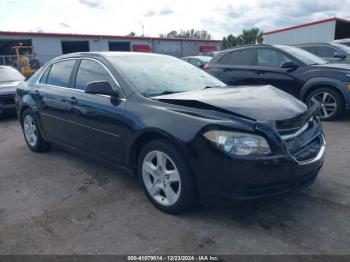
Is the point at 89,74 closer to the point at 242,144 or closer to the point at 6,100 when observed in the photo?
the point at 242,144

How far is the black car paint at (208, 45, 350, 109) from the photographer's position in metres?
6.23

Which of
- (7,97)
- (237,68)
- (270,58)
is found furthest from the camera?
(7,97)

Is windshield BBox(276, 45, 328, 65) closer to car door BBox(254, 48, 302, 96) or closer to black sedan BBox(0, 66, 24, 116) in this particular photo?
car door BBox(254, 48, 302, 96)

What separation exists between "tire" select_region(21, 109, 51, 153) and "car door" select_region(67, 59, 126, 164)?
1.25 m

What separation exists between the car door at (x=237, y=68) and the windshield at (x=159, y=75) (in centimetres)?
305

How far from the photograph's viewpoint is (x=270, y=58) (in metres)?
7.02

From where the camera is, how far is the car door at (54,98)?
4309 mm

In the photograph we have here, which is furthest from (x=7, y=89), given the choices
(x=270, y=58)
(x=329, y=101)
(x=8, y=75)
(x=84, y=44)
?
(x=84, y=44)

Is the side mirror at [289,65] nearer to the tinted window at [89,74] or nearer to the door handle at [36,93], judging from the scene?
the tinted window at [89,74]

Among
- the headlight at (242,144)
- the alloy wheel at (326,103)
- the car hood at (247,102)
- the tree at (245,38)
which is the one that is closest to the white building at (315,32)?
the tree at (245,38)

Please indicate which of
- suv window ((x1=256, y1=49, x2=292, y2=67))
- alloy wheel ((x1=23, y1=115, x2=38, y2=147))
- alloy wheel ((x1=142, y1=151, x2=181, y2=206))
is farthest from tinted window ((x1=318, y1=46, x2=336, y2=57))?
alloy wheel ((x1=23, y1=115, x2=38, y2=147))

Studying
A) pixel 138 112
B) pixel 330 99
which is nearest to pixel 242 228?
pixel 138 112

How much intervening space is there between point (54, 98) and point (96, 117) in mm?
1135

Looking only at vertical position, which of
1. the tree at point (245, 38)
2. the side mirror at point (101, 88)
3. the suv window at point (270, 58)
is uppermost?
the tree at point (245, 38)
